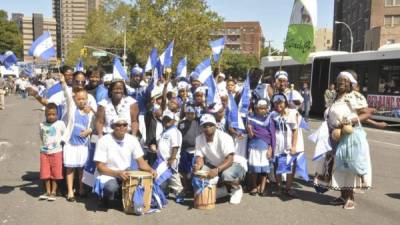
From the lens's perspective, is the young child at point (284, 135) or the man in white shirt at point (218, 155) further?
the young child at point (284, 135)

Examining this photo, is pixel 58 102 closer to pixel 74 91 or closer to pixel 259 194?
pixel 74 91

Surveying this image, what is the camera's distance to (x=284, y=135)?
7195 millimetres

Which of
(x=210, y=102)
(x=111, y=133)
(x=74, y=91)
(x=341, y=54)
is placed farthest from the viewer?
(x=341, y=54)

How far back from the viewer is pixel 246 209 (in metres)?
6.49

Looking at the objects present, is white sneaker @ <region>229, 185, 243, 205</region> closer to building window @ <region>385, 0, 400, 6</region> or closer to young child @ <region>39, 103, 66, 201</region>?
young child @ <region>39, 103, 66, 201</region>

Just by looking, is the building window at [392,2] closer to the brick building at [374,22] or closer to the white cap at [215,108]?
the brick building at [374,22]

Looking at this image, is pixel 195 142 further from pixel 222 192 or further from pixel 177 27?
pixel 177 27

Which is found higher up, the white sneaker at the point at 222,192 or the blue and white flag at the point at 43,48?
the blue and white flag at the point at 43,48

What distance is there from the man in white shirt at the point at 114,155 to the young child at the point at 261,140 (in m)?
1.55

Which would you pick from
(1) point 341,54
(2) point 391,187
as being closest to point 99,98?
(2) point 391,187

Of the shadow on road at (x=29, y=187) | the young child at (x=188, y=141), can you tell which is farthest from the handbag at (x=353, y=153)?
the shadow on road at (x=29, y=187)

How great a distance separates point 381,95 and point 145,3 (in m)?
28.6

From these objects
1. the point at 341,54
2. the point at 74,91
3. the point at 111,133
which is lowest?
the point at 111,133

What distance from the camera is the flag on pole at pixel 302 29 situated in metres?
8.38
